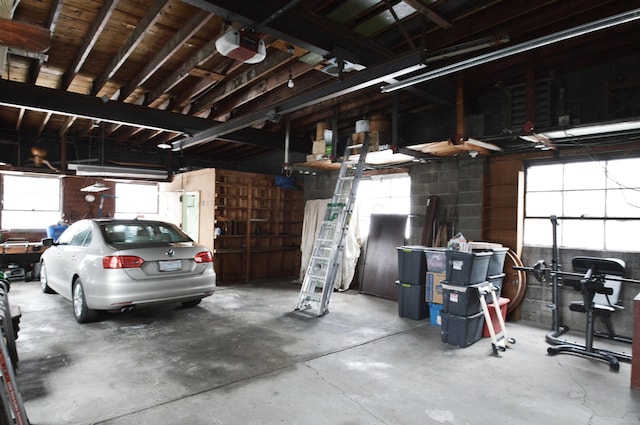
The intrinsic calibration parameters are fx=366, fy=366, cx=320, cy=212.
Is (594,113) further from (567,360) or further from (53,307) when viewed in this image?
(53,307)

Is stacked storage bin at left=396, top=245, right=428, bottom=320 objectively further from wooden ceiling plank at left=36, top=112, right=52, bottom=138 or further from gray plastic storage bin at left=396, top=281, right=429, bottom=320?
wooden ceiling plank at left=36, top=112, right=52, bottom=138

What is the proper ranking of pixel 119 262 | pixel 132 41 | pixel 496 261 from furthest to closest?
pixel 496 261, pixel 119 262, pixel 132 41

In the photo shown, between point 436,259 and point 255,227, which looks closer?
point 436,259

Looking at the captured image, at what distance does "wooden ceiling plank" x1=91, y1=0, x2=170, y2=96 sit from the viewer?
3416 mm

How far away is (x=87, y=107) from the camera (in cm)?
549

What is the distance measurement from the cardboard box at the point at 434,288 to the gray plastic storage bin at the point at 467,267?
67 centimetres

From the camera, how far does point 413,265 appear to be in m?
5.41

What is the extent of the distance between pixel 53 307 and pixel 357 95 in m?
5.83

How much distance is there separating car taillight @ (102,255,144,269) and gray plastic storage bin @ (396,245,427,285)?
364cm

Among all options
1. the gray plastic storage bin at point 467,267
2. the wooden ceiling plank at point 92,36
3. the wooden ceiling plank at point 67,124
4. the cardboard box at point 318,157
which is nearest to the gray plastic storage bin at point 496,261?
the gray plastic storage bin at point 467,267

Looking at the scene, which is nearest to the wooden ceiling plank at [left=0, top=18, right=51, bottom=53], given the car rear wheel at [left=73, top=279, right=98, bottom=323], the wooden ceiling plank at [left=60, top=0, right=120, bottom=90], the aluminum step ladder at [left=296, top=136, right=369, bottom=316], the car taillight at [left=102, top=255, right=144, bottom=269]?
the wooden ceiling plank at [left=60, top=0, right=120, bottom=90]

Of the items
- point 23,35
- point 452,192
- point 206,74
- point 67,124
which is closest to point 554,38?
point 23,35

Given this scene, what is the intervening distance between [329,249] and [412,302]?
4.95ft

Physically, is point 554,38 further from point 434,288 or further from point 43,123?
point 43,123
